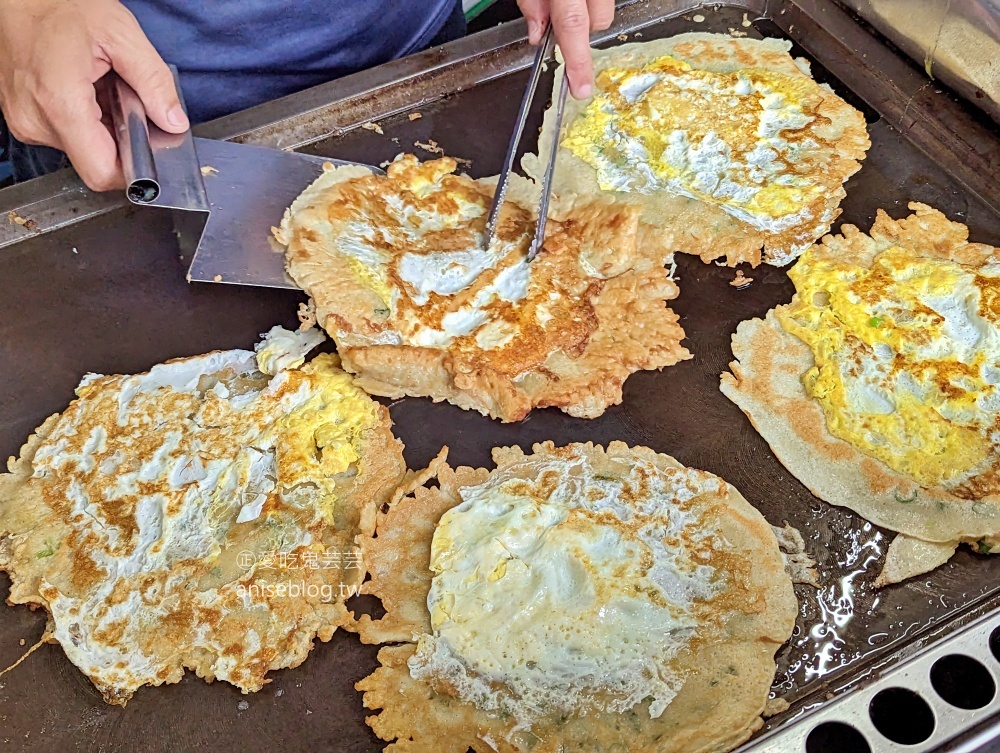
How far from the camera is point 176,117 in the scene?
2193 millimetres

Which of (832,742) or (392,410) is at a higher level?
(392,410)

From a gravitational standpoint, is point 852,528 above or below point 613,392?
below

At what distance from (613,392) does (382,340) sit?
0.63m

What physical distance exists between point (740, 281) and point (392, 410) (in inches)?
42.4

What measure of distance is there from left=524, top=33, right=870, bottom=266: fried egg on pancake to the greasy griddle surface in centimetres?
10

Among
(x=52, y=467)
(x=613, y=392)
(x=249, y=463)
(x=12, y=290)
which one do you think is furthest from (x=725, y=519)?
(x=12, y=290)

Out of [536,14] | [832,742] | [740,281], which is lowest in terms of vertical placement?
[832,742]

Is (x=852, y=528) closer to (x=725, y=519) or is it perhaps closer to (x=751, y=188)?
(x=725, y=519)

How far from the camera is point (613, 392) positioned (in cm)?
210

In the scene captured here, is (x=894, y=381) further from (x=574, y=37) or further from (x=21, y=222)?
(x=21, y=222)

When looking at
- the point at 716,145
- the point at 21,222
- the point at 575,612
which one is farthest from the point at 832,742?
the point at 21,222

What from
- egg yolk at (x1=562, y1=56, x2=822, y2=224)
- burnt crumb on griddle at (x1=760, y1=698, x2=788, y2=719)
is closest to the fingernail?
egg yolk at (x1=562, y1=56, x2=822, y2=224)

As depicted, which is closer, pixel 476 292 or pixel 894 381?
pixel 894 381

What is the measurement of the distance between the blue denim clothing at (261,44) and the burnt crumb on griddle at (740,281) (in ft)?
5.06
